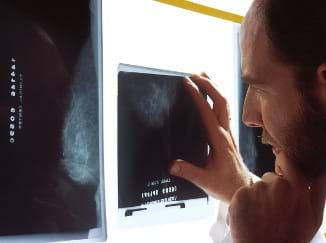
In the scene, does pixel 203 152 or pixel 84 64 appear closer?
pixel 84 64

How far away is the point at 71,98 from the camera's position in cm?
81

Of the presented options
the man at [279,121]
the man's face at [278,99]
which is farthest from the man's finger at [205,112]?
the man's face at [278,99]

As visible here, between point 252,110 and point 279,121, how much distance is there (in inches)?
3.5

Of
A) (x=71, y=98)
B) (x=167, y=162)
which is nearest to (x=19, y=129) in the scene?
(x=71, y=98)

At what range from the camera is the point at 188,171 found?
3.36 ft

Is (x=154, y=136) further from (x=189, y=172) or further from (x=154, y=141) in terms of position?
(x=189, y=172)

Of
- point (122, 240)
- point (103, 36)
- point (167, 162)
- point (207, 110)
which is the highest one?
point (103, 36)

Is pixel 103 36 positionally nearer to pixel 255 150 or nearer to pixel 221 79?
pixel 221 79

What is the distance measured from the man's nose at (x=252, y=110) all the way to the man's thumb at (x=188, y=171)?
183mm

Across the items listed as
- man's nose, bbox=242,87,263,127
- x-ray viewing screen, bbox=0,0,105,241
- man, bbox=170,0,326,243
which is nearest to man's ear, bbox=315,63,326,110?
man, bbox=170,0,326,243

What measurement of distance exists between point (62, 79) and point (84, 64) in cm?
6

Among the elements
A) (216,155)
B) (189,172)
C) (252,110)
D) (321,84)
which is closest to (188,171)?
(189,172)

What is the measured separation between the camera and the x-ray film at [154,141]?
0.90 meters

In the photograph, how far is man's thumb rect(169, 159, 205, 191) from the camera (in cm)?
99
